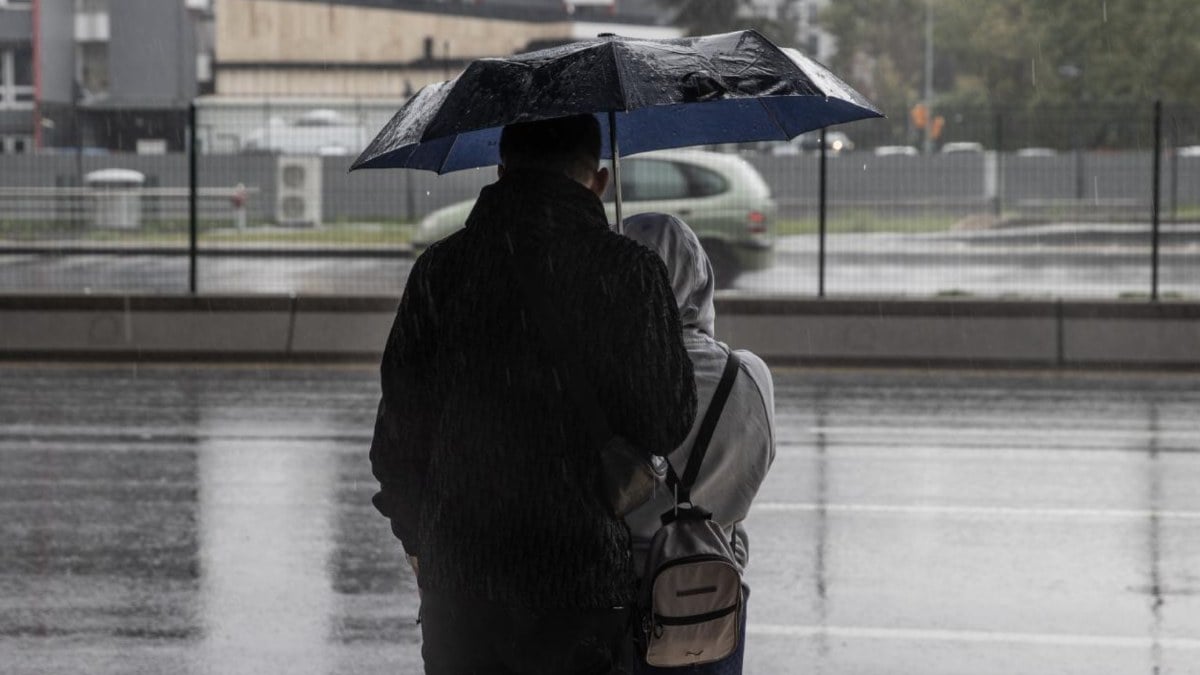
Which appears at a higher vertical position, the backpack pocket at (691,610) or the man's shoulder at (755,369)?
the man's shoulder at (755,369)

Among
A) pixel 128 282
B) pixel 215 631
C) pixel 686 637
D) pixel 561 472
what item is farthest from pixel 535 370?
pixel 128 282

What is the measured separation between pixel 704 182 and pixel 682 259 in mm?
14815

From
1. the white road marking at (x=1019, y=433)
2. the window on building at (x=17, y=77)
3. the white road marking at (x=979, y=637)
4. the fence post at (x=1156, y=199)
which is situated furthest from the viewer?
the window on building at (x=17, y=77)

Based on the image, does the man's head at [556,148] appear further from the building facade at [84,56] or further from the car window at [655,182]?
the building facade at [84,56]

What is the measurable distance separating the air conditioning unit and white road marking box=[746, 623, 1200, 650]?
Answer: 14258mm

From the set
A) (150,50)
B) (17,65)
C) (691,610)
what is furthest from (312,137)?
(17,65)

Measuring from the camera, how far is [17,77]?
6278 cm

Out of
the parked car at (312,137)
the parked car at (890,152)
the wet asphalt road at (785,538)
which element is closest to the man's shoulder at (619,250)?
the wet asphalt road at (785,538)

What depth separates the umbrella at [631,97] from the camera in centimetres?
338

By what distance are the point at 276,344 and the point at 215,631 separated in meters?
9.49

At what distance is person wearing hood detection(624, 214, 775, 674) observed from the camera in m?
3.34

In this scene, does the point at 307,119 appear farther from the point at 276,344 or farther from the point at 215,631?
the point at 215,631

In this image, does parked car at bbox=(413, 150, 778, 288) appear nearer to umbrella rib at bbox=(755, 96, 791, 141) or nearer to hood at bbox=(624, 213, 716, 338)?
umbrella rib at bbox=(755, 96, 791, 141)

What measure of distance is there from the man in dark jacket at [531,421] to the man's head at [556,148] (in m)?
0.08
